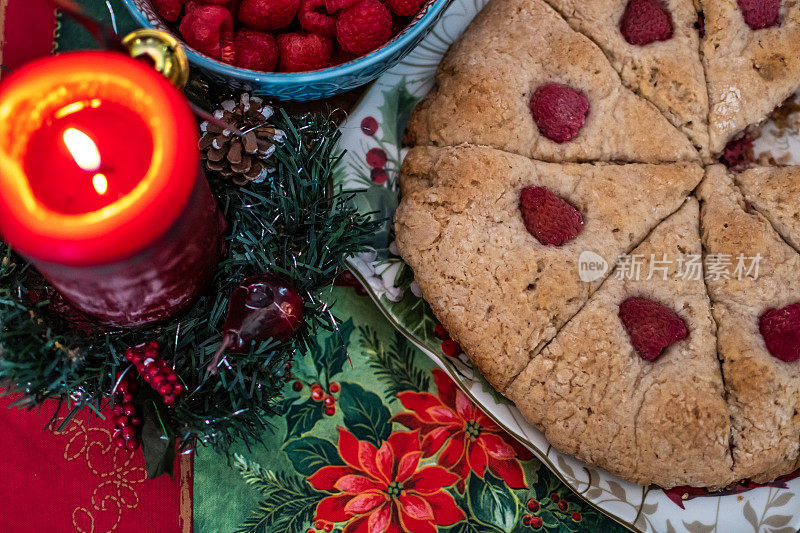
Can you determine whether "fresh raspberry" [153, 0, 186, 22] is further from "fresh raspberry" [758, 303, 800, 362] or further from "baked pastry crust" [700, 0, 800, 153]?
"fresh raspberry" [758, 303, 800, 362]

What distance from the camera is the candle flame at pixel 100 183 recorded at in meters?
0.79

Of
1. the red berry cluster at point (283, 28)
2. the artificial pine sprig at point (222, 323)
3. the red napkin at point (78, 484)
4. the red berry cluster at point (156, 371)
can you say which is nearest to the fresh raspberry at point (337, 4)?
the red berry cluster at point (283, 28)

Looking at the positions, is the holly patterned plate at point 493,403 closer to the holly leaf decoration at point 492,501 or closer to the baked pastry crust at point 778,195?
the holly leaf decoration at point 492,501

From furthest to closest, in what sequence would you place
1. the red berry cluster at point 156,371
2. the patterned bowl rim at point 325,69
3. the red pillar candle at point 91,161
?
1. the patterned bowl rim at point 325,69
2. the red berry cluster at point 156,371
3. the red pillar candle at point 91,161

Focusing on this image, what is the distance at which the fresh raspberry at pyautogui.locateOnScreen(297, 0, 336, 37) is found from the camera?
1233mm

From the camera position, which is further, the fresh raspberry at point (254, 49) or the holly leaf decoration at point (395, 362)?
the holly leaf decoration at point (395, 362)

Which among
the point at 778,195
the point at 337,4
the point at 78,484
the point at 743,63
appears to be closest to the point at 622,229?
the point at 778,195

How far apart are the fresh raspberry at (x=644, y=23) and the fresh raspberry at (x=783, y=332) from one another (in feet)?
2.21

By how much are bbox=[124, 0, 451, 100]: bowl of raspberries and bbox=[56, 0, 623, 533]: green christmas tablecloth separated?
52cm

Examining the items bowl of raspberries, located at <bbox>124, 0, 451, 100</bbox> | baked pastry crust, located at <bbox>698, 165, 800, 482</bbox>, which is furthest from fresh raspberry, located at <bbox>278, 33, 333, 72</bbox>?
baked pastry crust, located at <bbox>698, 165, 800, 482</bbox>

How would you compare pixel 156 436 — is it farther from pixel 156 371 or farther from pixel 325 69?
pixel 325 69

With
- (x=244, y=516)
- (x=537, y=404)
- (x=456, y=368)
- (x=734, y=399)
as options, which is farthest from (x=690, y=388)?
(x=244, y=516)

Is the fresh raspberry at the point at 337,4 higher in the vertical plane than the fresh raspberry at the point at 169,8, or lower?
higher

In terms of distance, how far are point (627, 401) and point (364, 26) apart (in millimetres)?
931
